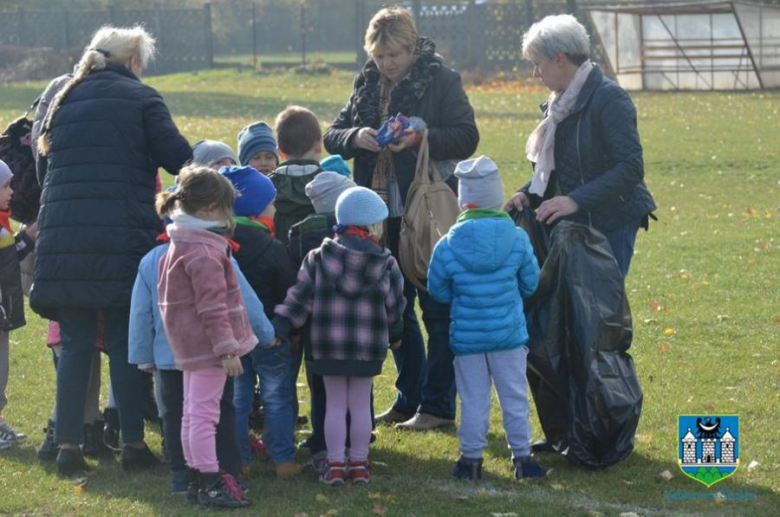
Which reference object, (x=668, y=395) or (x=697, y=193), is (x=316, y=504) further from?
(x=697, y=193)

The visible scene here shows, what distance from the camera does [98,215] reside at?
578cm

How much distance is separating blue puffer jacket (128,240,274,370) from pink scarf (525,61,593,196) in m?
1.45

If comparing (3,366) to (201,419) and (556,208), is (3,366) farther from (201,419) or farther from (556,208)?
(556,208)

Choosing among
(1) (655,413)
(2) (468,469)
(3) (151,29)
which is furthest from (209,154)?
(3) (151,29)

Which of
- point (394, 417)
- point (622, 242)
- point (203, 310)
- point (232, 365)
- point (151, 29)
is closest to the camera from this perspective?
point (203, 310)

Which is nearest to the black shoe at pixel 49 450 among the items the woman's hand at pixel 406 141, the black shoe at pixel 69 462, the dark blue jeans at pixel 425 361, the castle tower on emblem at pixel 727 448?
the black shoe at pixel 69 462

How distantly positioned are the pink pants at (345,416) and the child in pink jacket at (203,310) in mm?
504

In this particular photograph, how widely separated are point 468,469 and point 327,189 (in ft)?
4.47

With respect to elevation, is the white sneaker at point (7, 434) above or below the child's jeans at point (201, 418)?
below

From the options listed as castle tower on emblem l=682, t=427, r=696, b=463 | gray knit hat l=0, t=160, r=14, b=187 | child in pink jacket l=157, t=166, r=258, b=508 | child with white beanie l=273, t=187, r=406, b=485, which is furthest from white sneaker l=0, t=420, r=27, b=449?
castle tower on emblem l=682, t=427, r=696, b=463

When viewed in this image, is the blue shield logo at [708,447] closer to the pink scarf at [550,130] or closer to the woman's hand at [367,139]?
the pink scarf at [550,130]

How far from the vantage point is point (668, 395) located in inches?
279

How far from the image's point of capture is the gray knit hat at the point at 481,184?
18.7ft

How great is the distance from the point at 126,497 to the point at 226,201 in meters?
1.31
